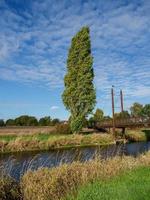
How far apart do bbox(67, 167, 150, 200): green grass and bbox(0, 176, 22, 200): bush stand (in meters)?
2.36

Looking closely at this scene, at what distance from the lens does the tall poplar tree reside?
1823 inches

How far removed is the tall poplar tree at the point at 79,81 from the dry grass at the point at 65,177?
101 ft

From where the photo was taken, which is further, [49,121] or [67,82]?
[49,121]

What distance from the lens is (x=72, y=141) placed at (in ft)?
135

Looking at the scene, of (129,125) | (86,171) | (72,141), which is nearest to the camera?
(86,171)

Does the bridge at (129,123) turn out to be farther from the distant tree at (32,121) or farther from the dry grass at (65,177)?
the dry grass at (65,177)

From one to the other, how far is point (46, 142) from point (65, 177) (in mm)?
25280

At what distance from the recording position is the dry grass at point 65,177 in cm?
1178

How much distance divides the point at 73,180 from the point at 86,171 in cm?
79

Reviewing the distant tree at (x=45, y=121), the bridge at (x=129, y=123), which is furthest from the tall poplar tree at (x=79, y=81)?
the distant tree at (x=45, y=121)

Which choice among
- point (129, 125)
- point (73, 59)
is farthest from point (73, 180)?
point (129, 125)

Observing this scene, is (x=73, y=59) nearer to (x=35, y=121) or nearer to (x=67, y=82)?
(x=67, y=82)

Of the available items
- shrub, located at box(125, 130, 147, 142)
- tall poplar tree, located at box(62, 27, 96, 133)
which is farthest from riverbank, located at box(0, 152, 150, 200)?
shrub, located at box(125, 130, 147, 142)

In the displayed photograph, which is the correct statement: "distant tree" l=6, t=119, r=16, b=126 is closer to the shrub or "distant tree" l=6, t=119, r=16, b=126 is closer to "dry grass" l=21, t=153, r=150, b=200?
the shrub
